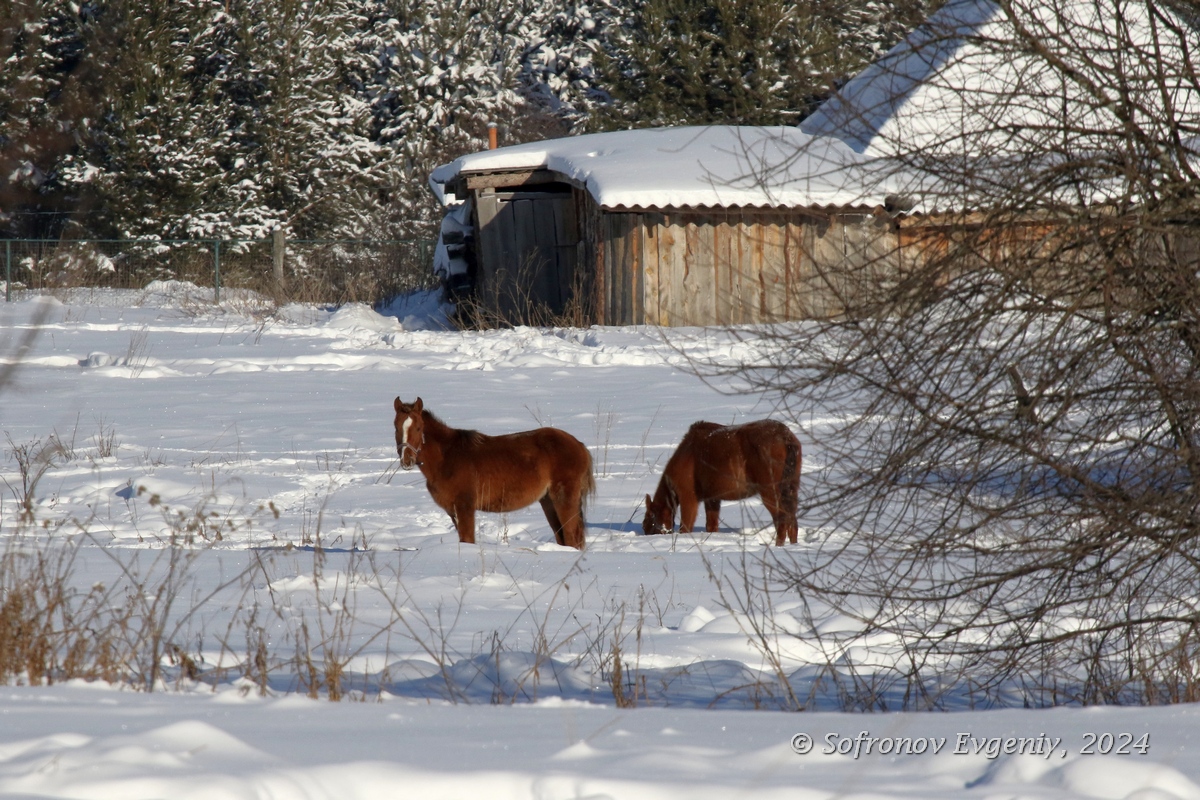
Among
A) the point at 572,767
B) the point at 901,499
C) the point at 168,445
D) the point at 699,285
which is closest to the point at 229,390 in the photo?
the point at 168,445

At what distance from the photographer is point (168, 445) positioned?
12.0m

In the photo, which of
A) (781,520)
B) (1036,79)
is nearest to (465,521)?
(781,520)

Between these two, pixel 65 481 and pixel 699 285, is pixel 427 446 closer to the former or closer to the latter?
pixel 65 481

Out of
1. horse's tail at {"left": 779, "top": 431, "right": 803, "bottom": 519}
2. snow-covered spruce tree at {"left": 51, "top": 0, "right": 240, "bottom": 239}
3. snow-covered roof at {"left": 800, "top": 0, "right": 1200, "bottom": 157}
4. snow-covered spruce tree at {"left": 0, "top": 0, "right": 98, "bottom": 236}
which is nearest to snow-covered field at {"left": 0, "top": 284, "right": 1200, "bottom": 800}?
horse's tail at {"left": 779, "top": 431, "right": 803, "bottom": 519}

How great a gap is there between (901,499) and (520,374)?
40.2ft

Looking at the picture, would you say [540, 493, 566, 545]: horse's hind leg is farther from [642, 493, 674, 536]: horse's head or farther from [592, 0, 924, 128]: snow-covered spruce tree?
[592, 0, 924, 128]: snow-covered spruce tree

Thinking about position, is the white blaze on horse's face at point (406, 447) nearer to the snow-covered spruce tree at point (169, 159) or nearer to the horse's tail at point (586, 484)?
the horse's tail at point (586, 484)

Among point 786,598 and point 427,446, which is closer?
point 786,598

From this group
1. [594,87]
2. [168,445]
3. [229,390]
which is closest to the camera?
[168,445]

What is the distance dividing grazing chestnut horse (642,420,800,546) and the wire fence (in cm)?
1882

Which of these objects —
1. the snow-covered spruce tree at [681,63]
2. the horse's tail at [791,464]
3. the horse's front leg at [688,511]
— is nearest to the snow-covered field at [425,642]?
the horse's front leg at [688,511]

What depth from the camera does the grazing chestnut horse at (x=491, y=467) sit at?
7.94 metres

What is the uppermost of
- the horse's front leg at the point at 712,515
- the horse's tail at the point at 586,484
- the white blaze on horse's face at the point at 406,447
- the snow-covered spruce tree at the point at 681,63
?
the snow-covered spruce tree at the point at 681,63

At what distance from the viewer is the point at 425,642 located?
5949mm
